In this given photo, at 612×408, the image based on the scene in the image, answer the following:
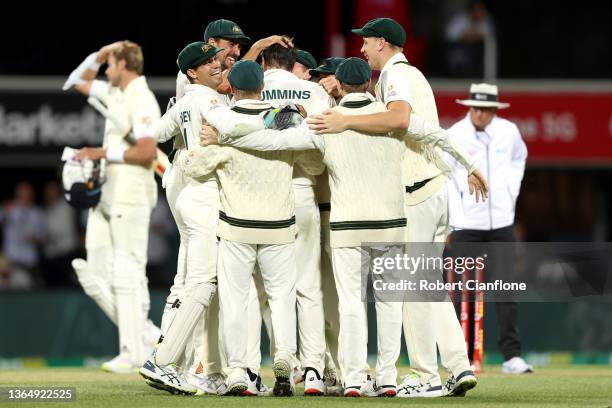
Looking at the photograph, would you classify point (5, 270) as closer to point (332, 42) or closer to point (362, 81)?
point (332, 42)

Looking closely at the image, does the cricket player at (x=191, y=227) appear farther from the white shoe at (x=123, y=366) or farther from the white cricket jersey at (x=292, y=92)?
the white shoe at (x=123, y=366)

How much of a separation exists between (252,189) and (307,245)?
2.03 ft

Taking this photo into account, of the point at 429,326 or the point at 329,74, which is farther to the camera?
the point at 329,74

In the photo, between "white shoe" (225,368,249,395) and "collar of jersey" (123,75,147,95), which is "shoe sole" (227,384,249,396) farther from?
"collar of jersey" (123,75,147,95)

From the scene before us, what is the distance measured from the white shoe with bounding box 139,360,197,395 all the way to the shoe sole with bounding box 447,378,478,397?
1.61 metres

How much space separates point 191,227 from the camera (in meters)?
9.49

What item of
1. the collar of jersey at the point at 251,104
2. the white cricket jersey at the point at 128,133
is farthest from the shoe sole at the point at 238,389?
the white cricket jersey at the point at 128,133

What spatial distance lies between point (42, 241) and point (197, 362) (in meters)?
9.56

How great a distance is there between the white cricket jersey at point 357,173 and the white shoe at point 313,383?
0.85m

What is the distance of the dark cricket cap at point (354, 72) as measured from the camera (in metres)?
9.10

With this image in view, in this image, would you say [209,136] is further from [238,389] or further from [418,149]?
[238,389]

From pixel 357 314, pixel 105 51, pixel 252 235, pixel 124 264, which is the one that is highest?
pixel 105 51

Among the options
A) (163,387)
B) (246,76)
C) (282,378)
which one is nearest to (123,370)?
(163,387)

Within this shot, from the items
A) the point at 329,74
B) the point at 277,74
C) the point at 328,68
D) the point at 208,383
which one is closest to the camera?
the point at 208,383
